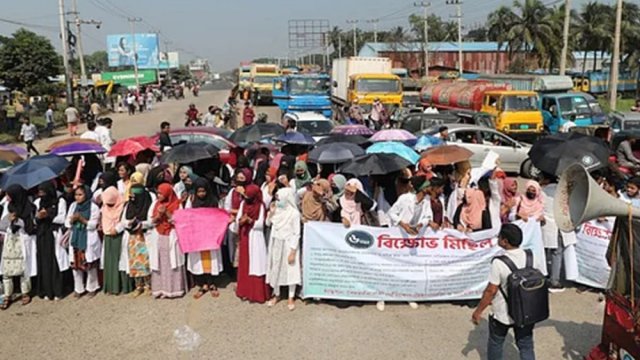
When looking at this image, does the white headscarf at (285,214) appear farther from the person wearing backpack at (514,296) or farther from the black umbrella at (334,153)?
the person wearing backpack at (514,296)

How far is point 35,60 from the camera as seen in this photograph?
37.1 metres

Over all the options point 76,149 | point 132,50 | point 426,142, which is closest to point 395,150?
point 426,142

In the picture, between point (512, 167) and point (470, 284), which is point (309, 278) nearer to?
point (470, 284)

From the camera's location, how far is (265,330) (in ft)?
21.2

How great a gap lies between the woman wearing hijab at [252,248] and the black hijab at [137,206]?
1153 mm

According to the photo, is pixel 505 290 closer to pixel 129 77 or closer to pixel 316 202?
pixel 316 202

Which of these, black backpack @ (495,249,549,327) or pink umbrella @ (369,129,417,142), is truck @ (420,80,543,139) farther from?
black backpack @ (495,249,549,327)

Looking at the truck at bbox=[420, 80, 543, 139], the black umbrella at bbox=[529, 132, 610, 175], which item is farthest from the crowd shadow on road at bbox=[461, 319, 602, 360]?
the truck at bbox=[420, 80, 543, 139]

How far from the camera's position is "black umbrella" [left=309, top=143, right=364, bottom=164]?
8.80m

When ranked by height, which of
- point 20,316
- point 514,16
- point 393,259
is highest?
point 514,16

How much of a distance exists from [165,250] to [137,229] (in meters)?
0.43

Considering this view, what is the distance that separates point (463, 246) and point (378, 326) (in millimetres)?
1403

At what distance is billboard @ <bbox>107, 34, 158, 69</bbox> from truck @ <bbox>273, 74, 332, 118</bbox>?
6246 cm

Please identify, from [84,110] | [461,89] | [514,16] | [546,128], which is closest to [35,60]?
[84,110]
